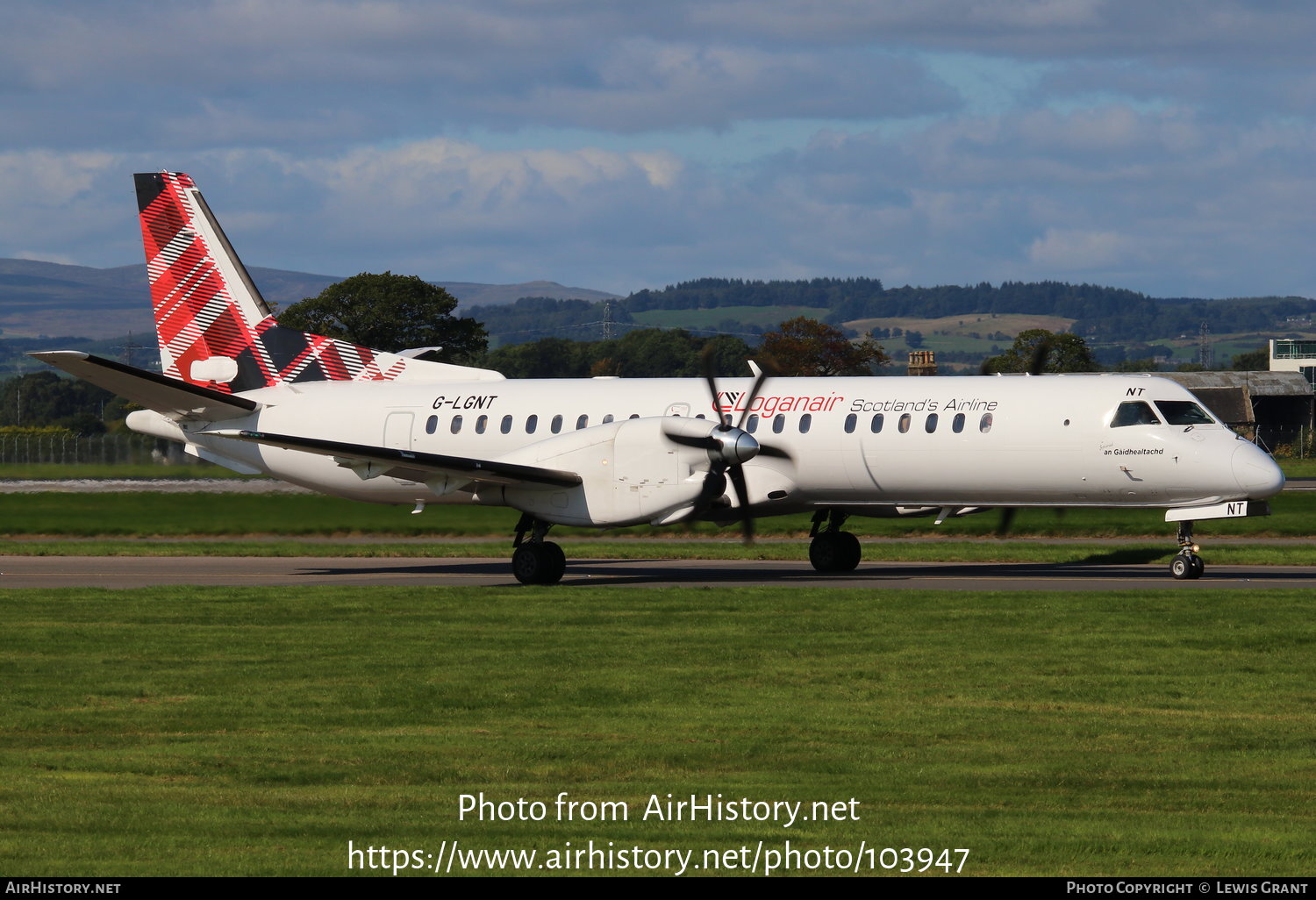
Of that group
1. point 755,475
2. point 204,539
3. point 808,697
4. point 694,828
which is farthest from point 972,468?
point 204,539

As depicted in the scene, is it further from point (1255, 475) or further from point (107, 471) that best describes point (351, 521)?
point (1255, 475)

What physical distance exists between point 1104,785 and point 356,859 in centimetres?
558

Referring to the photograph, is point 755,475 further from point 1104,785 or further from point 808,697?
point 1104,785

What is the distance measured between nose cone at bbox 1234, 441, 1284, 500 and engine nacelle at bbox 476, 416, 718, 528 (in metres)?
9.15

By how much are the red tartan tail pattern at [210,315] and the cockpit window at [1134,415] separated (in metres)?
16.1

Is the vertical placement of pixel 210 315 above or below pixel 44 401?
above

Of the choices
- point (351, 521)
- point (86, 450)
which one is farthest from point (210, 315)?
point (86, 450)

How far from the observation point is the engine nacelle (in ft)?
88.9

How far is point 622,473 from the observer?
27641 mm

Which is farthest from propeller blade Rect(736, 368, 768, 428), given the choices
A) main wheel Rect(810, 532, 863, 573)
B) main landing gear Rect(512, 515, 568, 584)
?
main landing gear Rect(512, 515, 568, 584)

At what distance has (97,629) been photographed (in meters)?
21.7

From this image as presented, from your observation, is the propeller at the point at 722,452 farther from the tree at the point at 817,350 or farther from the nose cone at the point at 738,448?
the tree at the point at 817,350

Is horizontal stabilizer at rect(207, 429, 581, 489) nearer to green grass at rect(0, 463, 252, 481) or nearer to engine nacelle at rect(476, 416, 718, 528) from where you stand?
engine nacelle at rect(476, 416, 718, 528)

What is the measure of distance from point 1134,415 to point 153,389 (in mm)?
19112
